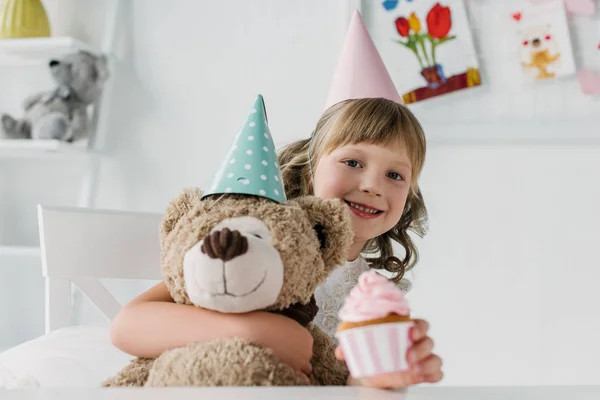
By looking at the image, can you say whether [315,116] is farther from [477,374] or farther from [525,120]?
[477,374]

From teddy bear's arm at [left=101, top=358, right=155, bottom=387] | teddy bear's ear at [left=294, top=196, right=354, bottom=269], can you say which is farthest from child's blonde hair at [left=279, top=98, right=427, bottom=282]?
teddy bear's arm at [left=101, top=358, right=155, bottom=387]

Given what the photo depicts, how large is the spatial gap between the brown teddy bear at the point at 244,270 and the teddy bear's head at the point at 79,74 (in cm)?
123

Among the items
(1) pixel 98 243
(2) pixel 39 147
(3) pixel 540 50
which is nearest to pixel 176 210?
(1) pixel 98 243

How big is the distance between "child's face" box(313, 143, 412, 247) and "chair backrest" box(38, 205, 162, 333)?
229 millimetres

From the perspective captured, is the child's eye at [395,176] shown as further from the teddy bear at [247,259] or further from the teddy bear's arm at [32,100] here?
the teddy bear's arm at [32,100]

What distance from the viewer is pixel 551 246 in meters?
1.76

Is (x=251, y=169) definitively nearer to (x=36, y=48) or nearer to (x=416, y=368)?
(x=416, y=368)

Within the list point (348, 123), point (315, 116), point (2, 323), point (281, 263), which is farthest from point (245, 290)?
point (2, 323)

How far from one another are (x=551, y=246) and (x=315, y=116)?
0.65 metres

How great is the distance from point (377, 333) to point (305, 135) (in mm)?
1415

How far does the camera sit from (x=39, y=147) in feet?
5.71

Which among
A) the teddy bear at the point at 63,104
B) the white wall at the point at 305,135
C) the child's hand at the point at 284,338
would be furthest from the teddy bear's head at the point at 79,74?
the child's hand at the point at 284,338

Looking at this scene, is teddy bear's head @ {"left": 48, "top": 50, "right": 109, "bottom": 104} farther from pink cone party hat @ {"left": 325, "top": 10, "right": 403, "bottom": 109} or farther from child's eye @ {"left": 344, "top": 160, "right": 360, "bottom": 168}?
child's eye @ {"left": 344, "top": 160, "right": 360, "bottom": 168}

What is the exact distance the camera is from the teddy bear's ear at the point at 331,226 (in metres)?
0.64
